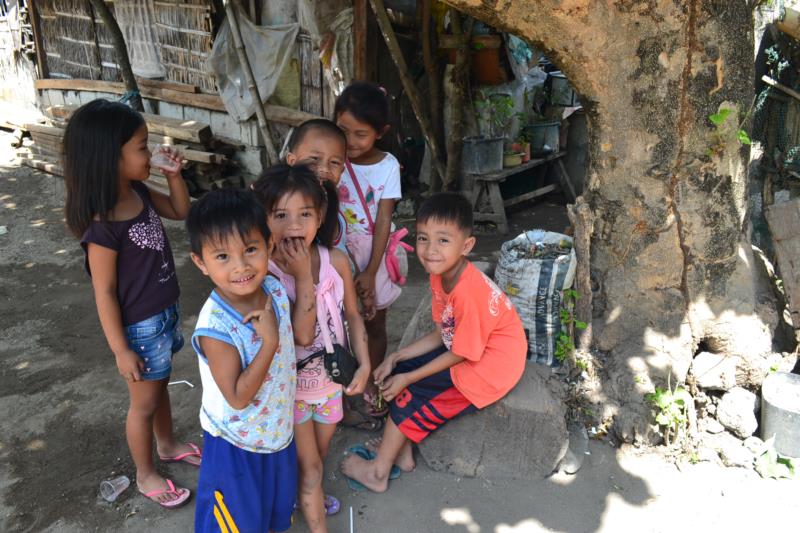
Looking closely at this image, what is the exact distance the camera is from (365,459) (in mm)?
2922

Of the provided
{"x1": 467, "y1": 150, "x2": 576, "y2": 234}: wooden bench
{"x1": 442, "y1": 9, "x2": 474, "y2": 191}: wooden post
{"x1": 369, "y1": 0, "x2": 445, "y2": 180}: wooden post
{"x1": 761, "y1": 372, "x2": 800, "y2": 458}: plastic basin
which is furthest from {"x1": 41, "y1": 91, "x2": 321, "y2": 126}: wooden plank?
{"x1": 761, "y1": 372, "x2": 800, "y2": 458}: plastic basin

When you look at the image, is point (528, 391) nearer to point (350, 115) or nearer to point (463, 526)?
point (463, 526)

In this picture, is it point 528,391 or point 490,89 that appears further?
point 490,89

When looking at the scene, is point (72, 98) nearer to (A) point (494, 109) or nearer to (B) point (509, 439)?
(A) point (494, 109)

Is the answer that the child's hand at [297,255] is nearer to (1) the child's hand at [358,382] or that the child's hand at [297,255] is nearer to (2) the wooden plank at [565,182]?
(1) the child's hand at [358,382]

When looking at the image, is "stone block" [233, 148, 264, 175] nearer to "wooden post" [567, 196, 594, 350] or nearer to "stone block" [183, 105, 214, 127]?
"stone block" [183, 105, 214, 127]

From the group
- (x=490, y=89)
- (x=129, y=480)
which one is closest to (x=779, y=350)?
(x=129, y=480)

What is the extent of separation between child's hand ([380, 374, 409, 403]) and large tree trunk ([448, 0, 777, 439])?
1.09 m

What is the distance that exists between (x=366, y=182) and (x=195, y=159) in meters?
5.02

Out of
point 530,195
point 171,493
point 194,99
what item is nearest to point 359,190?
point 171,493

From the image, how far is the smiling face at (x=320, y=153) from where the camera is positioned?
2.58 meters

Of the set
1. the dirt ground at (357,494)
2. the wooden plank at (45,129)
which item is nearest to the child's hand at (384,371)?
the dirt ground at (357,494)

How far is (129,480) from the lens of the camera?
2859 mm

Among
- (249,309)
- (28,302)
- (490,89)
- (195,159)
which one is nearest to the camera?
(249,309)
